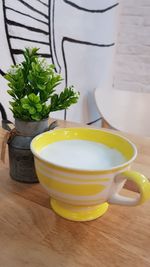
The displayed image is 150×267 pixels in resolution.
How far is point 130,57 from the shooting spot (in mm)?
1894

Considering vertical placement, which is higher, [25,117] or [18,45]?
[18,45]

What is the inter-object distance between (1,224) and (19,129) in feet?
0.61

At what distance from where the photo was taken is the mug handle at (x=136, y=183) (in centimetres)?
38

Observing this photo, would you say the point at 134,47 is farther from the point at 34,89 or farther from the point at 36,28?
the point at 34,89

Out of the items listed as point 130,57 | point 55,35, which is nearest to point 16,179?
point 55,35

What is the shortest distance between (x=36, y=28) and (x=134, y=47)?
0.95m

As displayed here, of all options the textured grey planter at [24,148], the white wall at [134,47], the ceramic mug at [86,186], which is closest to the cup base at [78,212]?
the ceramic mug at [86,186]

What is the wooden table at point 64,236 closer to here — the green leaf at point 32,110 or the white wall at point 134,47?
the green leaf at point 32,110

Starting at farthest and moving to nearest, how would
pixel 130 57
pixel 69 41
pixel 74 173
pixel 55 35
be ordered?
pixel 130 57, pixel 69 41, pixel 55 35, pixel 74 173

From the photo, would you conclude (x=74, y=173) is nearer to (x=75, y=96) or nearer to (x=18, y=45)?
(x=75, y=96)

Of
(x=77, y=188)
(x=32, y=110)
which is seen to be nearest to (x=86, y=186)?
(x=77, y=188)

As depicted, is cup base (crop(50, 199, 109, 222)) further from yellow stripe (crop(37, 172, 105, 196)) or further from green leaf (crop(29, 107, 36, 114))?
green leaf (crop(29, 107, 36, 114))

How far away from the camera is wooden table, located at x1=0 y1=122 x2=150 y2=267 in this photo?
375mm

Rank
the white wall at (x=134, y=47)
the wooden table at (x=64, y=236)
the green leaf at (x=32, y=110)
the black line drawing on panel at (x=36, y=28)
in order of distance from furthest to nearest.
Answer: the white wall at (x=134, y=47) → the black line drawing on panel at (x=36, y=28) → the green leaf at (x=32, y=110) → the wooden table at (x=64, y=236)
